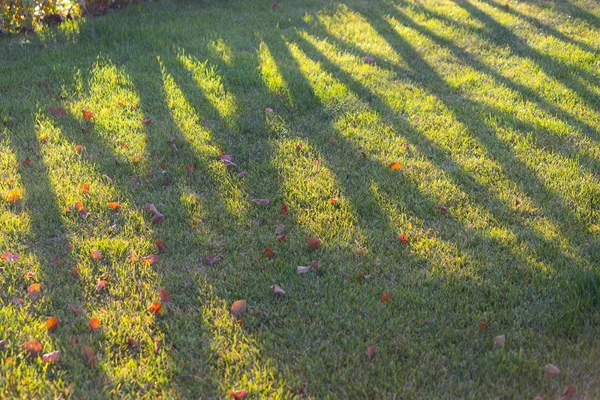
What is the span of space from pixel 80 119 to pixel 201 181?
4.68 feet

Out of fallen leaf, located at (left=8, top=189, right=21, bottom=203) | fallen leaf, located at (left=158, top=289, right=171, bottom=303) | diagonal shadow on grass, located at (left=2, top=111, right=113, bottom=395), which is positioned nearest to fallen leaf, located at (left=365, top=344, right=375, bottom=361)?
fallen leaf, located at (left=158, top=289, right=171, bottom=303)

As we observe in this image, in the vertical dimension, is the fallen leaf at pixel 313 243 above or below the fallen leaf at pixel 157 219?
below

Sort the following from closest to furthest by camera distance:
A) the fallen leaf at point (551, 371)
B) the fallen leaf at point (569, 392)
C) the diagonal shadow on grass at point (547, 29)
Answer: the fallen leaf at point (569, 392) < the fallen leaf at point (551, 371) < the diagonal shadow on grass at point (547, 29)

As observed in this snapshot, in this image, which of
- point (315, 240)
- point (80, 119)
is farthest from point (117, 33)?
point (315, 240)

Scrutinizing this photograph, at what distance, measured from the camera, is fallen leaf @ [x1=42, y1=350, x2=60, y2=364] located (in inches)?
118

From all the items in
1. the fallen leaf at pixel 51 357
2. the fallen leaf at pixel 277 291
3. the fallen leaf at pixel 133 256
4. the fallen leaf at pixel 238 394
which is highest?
the fallen leaf at pixel 133 256

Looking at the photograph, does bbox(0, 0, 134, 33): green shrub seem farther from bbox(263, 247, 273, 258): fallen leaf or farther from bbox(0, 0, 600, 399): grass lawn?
bbox(263, 247, 273, 258): fallen leaf

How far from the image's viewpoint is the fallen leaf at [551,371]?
2.94 m

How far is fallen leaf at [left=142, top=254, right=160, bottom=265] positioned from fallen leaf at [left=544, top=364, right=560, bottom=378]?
82.4 inches

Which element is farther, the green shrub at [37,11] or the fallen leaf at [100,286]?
the green shrub at [37,11]

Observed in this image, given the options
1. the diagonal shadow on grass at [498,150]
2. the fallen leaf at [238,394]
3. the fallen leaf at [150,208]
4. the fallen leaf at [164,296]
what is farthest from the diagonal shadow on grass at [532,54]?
the fallen leaf at [238,394]

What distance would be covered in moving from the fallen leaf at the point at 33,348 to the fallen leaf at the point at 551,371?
7.57 ft

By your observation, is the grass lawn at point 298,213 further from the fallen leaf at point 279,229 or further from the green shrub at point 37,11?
the green shrub at point 37,11

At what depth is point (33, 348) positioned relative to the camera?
120 inches
